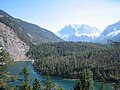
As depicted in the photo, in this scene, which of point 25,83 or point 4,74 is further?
point 25,83

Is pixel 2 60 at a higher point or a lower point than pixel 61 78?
higher

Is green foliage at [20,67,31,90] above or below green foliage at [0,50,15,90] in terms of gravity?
below

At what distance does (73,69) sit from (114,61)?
2992cm

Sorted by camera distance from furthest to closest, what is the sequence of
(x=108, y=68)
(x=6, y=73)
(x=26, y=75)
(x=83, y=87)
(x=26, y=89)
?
1. (x=108, y=68)
2. (x=26, y=75)
3. (x=83, y=87)
4. (x=26, y=89)
5. (x=6, y=73)

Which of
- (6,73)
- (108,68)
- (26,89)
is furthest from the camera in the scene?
(108,68)

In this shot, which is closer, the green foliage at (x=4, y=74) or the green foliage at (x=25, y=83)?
the green foliage at (x=4, y=74)

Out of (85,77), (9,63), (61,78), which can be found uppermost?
(9,63)

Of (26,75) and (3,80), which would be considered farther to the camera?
(26,75)

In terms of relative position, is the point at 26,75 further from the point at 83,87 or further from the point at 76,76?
the point at 76,76

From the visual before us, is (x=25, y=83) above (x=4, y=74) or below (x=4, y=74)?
below

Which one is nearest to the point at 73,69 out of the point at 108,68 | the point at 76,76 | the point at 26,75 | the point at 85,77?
the point at 76,76

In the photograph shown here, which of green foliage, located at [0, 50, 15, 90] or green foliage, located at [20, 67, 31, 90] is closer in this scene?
green foliage, located at [0, 50, 15, 90]

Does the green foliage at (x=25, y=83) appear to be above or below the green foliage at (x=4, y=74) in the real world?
below

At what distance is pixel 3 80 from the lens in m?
24.3
